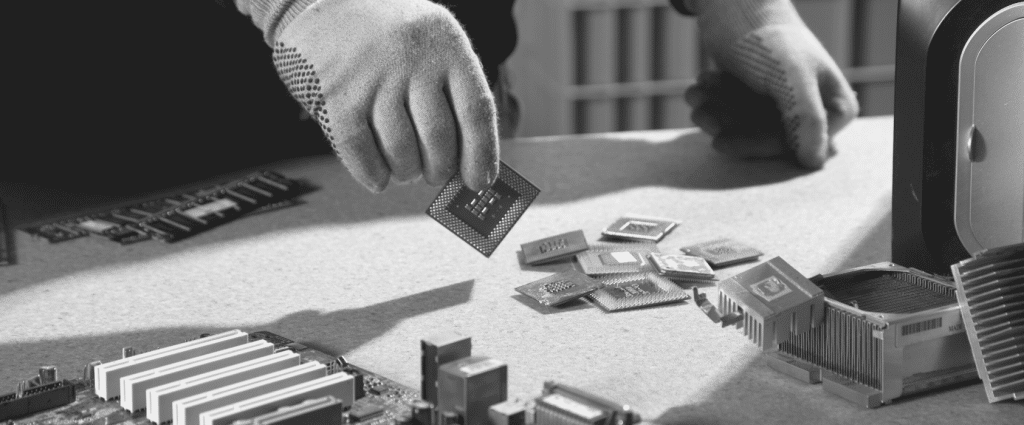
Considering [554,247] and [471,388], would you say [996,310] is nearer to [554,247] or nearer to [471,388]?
[471,388]

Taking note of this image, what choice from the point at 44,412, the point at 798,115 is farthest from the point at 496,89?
the point at 44,412

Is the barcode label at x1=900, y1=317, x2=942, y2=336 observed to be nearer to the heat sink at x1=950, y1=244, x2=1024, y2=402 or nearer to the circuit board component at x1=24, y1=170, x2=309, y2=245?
the heat sink at x1=950, y1=244, x2=1024, y2=402

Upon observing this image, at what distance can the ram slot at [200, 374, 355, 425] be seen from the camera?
0.64 metres

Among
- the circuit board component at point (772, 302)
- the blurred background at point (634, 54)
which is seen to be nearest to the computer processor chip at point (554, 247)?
the circuit board component at point (772, 302)

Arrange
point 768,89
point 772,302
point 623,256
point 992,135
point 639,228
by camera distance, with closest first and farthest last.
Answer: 1. point 772,302
2. point 992,135
3. point 623,256
4. point 639,228
5. point 768,89

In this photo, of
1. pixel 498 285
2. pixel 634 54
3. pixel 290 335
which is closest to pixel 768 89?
pixel 498 285

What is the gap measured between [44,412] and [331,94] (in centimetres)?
39

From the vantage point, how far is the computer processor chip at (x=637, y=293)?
0.93m

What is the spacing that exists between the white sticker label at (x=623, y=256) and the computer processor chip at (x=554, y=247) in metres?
0.05

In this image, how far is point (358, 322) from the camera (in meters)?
0.92

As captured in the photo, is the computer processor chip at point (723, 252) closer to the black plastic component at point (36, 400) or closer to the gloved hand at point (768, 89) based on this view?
the gloved hand at point (768, 89)

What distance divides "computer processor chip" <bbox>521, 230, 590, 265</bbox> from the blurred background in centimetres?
196

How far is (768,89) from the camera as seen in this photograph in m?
1.47

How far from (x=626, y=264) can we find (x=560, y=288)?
0.35 feet
